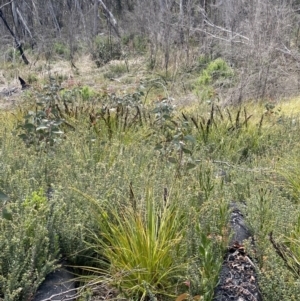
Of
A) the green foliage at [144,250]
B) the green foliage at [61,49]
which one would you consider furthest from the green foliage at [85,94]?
the green foliage at [61,49]

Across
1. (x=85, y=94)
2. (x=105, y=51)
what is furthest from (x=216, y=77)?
(x=105, y=51)

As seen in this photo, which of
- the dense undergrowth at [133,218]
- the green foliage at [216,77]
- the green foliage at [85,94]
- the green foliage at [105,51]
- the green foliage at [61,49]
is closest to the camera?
the dense undergrowth at [133,218]

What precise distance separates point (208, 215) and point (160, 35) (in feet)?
34.6

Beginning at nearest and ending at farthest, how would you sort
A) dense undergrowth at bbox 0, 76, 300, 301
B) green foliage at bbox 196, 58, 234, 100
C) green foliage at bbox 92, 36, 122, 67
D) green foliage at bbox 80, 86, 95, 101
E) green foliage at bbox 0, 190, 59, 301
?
1. green foliage at bbox 0, 190, 59, 301
2. dense undergrowth at bbox 0, 76, 300, 301
3. green foliage at bbox 80, 86, 95, 101
4. green foliage at bbox 196, 58, 234, 100
5. green foliage at bbox 92, 36, 122, 67

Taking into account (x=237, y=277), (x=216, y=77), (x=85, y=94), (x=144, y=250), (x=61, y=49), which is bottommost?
(x=61, y=49)

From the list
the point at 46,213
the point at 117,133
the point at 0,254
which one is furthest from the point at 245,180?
the point at 0,254

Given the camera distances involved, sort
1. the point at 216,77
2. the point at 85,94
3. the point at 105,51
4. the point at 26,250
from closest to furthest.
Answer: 1. the point at 26,250
2. the point at 85,94
3. the point at 216,77
4. the point at 105,51

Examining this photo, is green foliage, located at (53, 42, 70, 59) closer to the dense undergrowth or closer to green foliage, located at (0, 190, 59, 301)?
the dense undergrowth

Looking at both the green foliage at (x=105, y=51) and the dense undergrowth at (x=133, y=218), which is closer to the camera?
the dense undergrowth at (x=133, y=218)

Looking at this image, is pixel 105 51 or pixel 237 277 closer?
pixel 237 277

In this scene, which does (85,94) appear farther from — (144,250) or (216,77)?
(144,250)

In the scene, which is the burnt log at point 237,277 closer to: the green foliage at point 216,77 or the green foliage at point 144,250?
the green foliage at point 144,250

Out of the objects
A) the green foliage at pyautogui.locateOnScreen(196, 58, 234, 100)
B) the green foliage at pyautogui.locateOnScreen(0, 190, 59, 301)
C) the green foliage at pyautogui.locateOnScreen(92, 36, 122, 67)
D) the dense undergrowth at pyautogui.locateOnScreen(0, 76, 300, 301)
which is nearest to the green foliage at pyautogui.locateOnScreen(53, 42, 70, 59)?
the green foliage at pyautogui.locateOnScreen(92, 36, 122, 67)

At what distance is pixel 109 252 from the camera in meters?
2.08
